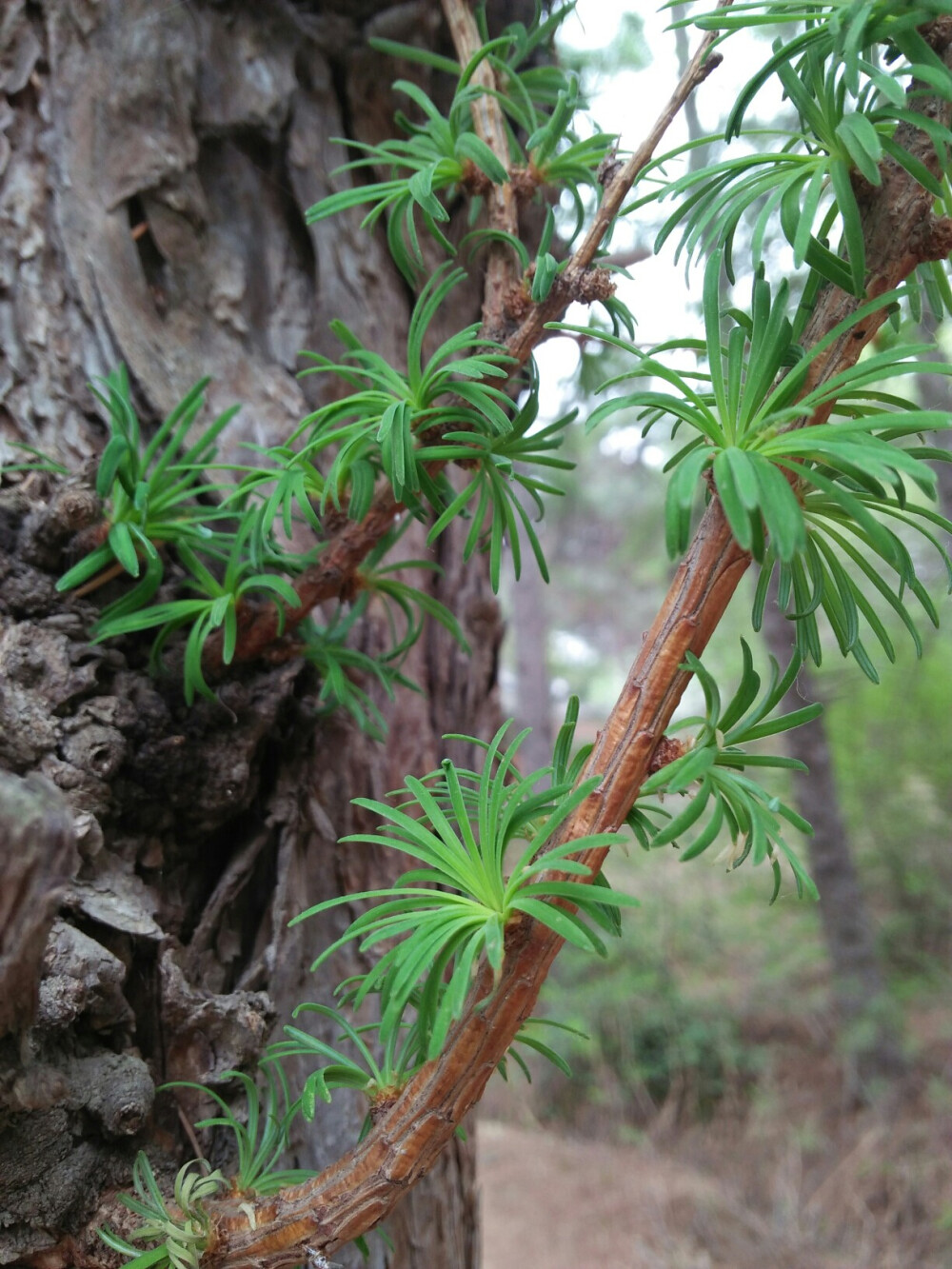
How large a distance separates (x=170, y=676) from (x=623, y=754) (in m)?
0.49

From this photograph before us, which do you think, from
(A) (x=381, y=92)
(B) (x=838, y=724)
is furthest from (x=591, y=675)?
(A) (x=381, y=92)

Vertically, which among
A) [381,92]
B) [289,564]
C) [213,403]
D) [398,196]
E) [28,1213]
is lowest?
[28,1213]

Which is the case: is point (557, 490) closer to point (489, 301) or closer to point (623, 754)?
point (489, 301)

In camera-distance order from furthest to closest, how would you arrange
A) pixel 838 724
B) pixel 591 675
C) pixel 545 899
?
1. pixel 591 675
2. pixel 838 724
3. pixel 545 899

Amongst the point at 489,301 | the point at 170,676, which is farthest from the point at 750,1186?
the point at 489,301

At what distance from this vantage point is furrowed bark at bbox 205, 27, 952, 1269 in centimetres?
57

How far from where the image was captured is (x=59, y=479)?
0.92 meters

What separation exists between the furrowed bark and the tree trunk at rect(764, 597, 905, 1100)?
2.96m

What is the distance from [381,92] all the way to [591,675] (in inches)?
423

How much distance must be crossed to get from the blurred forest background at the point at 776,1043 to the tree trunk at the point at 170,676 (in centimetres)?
77

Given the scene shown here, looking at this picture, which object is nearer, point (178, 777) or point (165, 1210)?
point (165, 1210)

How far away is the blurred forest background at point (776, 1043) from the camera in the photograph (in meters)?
2.79

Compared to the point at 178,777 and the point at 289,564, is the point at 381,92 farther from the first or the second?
the point at 178,777

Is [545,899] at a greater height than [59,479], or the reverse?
[59,479]
